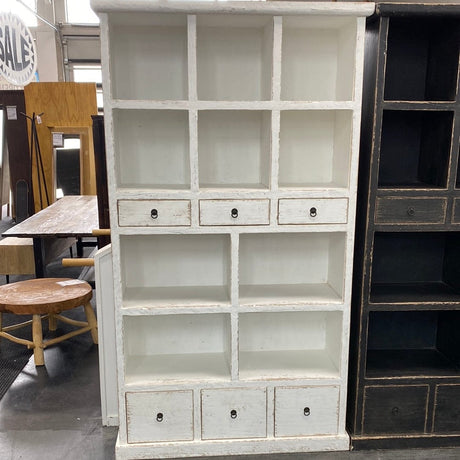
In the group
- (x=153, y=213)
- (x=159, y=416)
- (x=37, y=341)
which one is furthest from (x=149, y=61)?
(x=37, y=341)

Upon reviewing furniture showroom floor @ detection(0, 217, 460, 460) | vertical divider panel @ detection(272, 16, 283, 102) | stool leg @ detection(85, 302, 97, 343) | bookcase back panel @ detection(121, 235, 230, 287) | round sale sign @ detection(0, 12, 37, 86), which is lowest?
furniture showroom floor @ detection(0, 217, 460, 460)

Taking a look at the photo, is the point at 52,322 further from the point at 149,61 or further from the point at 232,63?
the point at 232,63

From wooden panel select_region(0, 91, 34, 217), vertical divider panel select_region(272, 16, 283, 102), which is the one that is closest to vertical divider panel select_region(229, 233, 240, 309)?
vertical divider panel select_region(272, 16, 283, 102)

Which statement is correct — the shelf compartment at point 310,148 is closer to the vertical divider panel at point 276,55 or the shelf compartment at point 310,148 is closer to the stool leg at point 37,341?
the vertical divider panel at point 276,55

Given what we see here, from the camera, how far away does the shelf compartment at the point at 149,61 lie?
6.77ft

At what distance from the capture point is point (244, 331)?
239 cm

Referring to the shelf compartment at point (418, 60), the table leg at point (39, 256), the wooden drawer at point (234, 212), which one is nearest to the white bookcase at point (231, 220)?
the wooden drawer at point (234, 212)

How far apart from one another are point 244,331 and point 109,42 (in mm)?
1440

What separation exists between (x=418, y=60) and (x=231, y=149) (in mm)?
923

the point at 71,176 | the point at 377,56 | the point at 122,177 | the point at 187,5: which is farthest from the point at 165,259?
the point at 71,176

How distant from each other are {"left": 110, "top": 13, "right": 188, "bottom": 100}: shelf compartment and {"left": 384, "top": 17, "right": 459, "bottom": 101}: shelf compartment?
0.92m

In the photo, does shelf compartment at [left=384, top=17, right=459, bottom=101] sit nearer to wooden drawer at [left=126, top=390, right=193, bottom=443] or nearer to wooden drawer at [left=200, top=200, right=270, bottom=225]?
wooden drawer at [left=200, top=200, right=270, bottom=225]

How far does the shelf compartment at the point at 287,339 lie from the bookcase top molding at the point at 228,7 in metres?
1.33

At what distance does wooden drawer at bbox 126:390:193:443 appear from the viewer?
2119 millimetres
